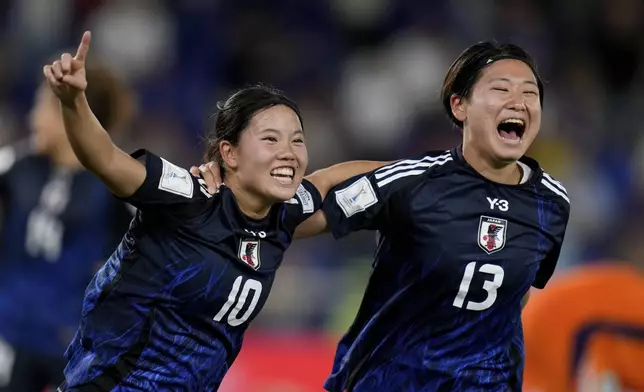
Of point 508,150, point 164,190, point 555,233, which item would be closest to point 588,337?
point 555,233

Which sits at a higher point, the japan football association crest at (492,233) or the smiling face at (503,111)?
the smiling face at (503,111)

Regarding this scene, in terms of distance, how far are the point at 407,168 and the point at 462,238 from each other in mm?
294

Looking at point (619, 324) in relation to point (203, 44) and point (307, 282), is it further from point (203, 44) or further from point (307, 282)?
point (203, 44)

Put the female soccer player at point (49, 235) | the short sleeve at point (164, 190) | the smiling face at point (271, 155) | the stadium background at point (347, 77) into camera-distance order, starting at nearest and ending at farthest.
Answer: the short sleeve at point (164, 190)
the smiling face at point (271, 155)
the female soccer player at point (49, 235)
the stadium background at point (347, 77)

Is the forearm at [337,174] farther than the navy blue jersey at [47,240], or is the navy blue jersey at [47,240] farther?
the navy blue jersey at [47,240]

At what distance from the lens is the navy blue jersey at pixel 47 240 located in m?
5.27

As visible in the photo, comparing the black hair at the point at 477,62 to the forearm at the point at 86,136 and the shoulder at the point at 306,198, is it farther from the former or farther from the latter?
the forearm at the point at 86,136

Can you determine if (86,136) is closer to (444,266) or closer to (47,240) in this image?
(444,266)

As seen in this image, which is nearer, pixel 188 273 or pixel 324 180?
pixel 188 273

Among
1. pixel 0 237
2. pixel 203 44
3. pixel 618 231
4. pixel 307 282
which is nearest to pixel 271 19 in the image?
pixel 203 44

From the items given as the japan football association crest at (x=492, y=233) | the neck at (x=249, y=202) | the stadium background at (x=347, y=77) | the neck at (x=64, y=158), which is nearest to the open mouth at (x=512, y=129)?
the japan football association crest at (x=492, y=233)

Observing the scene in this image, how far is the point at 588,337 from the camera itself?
5.35m

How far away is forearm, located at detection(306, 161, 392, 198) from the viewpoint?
420cm

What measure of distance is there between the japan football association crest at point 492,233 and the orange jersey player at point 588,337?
1.43 metres
